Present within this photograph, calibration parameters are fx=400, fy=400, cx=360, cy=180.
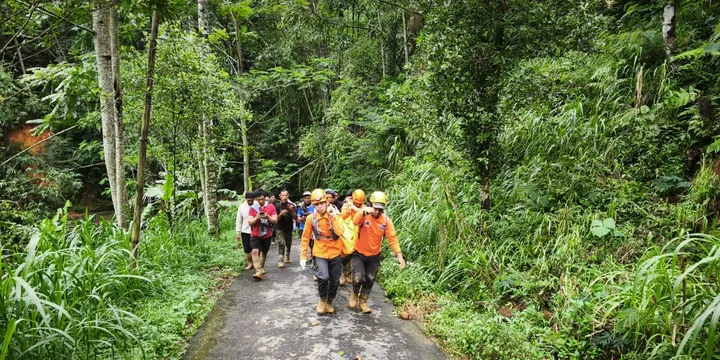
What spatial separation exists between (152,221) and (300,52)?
1322cm

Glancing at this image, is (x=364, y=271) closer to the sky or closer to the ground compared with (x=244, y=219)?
closer to the ground

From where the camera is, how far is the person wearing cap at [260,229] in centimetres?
741

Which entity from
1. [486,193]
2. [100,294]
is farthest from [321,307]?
[486,193]

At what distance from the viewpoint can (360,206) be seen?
6168mm

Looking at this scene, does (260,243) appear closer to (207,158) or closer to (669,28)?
(207,158)

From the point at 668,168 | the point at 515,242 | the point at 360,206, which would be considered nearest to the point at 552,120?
the point at 668,168

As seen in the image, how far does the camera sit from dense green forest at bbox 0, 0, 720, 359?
12.3 feet

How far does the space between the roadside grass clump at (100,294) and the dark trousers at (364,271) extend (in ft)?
6.96

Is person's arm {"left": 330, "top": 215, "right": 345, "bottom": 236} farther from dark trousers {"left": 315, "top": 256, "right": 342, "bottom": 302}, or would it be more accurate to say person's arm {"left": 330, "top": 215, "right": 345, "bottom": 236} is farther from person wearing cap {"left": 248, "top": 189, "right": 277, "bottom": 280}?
person wearing cap {"left": 248, "top": 189, "right": 277, "bottom": 280}

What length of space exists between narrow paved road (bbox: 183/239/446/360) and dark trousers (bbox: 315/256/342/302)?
31 centimetres

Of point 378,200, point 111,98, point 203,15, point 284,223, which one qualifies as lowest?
point 284,223

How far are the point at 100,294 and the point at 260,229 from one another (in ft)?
10.8

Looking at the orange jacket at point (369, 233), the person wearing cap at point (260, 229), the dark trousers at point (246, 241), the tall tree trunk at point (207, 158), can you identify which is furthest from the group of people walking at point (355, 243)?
the tall tree trunk at point (207, 158)

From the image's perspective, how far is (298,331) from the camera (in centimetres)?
484
